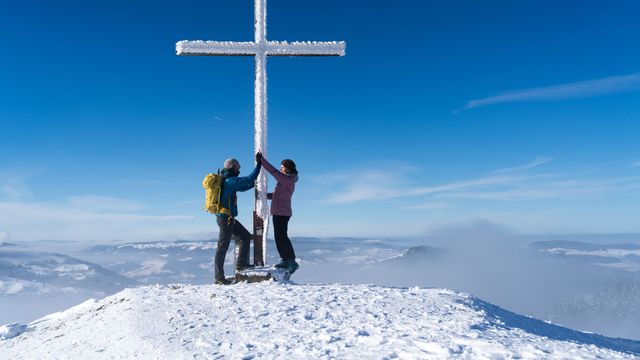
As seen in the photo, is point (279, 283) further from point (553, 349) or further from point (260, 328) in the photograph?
point (553, 349)

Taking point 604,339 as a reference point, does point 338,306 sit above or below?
above

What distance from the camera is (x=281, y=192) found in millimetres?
10102

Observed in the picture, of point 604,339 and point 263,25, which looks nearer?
point 604,339

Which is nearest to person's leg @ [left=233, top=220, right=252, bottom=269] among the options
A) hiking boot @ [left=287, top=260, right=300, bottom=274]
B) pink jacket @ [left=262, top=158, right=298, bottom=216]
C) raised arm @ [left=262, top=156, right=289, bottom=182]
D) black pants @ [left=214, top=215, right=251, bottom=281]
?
black pants @ [left=214, top=215, right=251, bottom=281]

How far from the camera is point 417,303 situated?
26.8 ft

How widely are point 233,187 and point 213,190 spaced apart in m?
0.41

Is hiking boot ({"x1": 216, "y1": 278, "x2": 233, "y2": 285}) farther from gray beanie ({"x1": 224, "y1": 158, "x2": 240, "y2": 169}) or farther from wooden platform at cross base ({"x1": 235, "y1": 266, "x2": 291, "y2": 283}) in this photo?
gray beanie ({"x1": 224, "y1": 158, "x2": 240, "y2": 169})

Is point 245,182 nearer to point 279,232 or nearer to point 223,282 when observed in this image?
point 279,232

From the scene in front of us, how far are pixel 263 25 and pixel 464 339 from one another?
26.5 ft

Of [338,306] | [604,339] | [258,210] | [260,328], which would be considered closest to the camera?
[260,328]

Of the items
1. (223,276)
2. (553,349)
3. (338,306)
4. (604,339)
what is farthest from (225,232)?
(604,339)

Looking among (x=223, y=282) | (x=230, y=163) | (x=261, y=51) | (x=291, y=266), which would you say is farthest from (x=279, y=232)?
(x=261, y=51)

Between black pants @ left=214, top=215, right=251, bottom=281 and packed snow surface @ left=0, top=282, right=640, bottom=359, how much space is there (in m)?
0.62

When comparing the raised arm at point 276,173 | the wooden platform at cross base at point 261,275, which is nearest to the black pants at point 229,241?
the wooden platform at cross base at point 261,275
